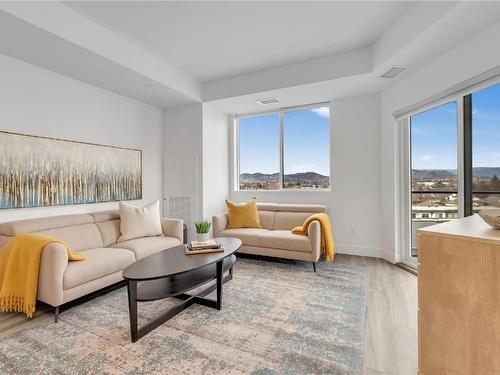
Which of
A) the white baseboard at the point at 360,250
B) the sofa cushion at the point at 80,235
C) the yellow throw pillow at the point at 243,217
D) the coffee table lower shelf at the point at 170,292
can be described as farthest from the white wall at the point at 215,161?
the white baseboard at the point at 360,250

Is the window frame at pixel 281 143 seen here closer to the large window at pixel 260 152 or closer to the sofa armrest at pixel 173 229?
the large window at pixel 260 152

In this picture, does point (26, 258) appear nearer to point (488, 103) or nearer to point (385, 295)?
point (385, 295)

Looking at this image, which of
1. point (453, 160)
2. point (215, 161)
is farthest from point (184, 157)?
point (453, 160)

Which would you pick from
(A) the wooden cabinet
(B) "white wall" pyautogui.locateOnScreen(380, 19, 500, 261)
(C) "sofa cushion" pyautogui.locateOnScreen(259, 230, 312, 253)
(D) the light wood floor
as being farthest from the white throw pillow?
(B) "white wall" pyautogui.locateOnScreen(380, 19, 500, 261)

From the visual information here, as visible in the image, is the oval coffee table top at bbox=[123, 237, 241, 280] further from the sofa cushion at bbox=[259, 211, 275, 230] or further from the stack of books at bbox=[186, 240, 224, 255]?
the sofa cushion at bbox=[259, 211, 275, 230]

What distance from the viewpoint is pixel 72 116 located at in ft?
10.9

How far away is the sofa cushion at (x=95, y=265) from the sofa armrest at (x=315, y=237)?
2148mm

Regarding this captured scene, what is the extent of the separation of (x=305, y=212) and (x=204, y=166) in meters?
1.83

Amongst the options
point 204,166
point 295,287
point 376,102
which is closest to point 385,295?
point 295,287

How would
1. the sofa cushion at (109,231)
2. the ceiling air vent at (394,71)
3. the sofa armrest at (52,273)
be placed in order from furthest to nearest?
the sofa cushion at (109,231) → the ceiling air vent at (394,71) → the sofa armrest at (52,273)

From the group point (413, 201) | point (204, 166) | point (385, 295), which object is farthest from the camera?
point (204, 166)

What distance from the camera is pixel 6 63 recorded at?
2.73 meters

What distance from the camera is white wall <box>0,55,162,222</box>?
9.16 feet

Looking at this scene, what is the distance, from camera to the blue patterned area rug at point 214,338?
167cm
